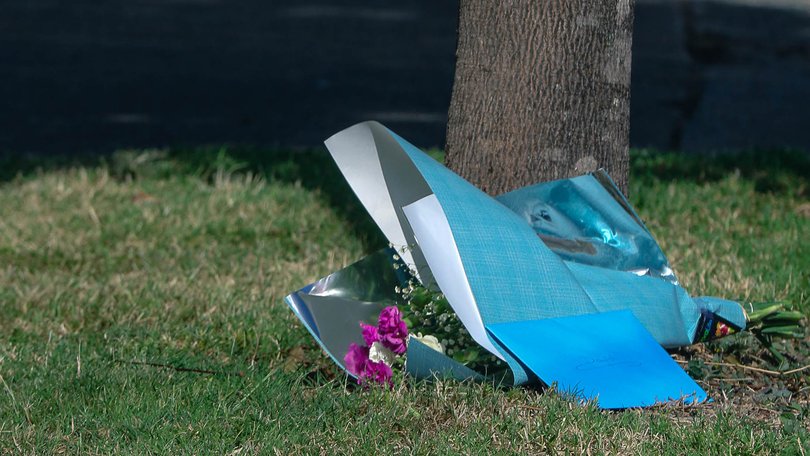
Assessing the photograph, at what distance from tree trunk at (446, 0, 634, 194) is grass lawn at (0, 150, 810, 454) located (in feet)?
2.60

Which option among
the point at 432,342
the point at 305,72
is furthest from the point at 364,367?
the point at 305,72

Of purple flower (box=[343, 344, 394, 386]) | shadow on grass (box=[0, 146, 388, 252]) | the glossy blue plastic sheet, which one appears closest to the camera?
the glossy blue plastic sheet

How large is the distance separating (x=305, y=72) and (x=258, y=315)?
6.20 meters

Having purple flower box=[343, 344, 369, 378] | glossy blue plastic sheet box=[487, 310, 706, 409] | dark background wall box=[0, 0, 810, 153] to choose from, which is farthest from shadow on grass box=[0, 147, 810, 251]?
glossy blue plastic sheet box=[487, 310, 706, 409]

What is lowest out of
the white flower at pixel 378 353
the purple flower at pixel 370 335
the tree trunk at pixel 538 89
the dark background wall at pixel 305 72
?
the dark background wall at pixel 305 72

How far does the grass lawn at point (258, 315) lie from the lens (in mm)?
2924

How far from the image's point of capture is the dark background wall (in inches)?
327

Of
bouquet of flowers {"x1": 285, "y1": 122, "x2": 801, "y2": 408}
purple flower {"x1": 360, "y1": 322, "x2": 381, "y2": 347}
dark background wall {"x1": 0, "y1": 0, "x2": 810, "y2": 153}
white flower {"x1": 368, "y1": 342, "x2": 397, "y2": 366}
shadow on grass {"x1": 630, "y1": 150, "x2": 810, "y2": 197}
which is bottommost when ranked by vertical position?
dark background wall {"x1": 0, "y1": 0, "x2": 810, "y2": 153}

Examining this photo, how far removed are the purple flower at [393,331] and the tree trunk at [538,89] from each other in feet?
2.69

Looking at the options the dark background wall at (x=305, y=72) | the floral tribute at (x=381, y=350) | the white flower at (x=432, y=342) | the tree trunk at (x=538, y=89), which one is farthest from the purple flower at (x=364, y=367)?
the dark background wall at (x=305, y=72)

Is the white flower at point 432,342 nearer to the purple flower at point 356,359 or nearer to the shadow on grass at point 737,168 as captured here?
the purple flower at point 356,359

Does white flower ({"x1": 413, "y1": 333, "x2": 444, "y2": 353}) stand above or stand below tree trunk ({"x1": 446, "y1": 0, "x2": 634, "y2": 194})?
below

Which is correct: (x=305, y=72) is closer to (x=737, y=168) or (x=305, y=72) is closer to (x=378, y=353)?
(x=737, y=168)

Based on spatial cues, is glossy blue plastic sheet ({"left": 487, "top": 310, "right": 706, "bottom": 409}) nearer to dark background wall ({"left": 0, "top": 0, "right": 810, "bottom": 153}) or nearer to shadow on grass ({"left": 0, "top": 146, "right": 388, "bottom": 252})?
shadow on grass ({"left": 0, "top": 146, "right": 388, "bottom": 252})
